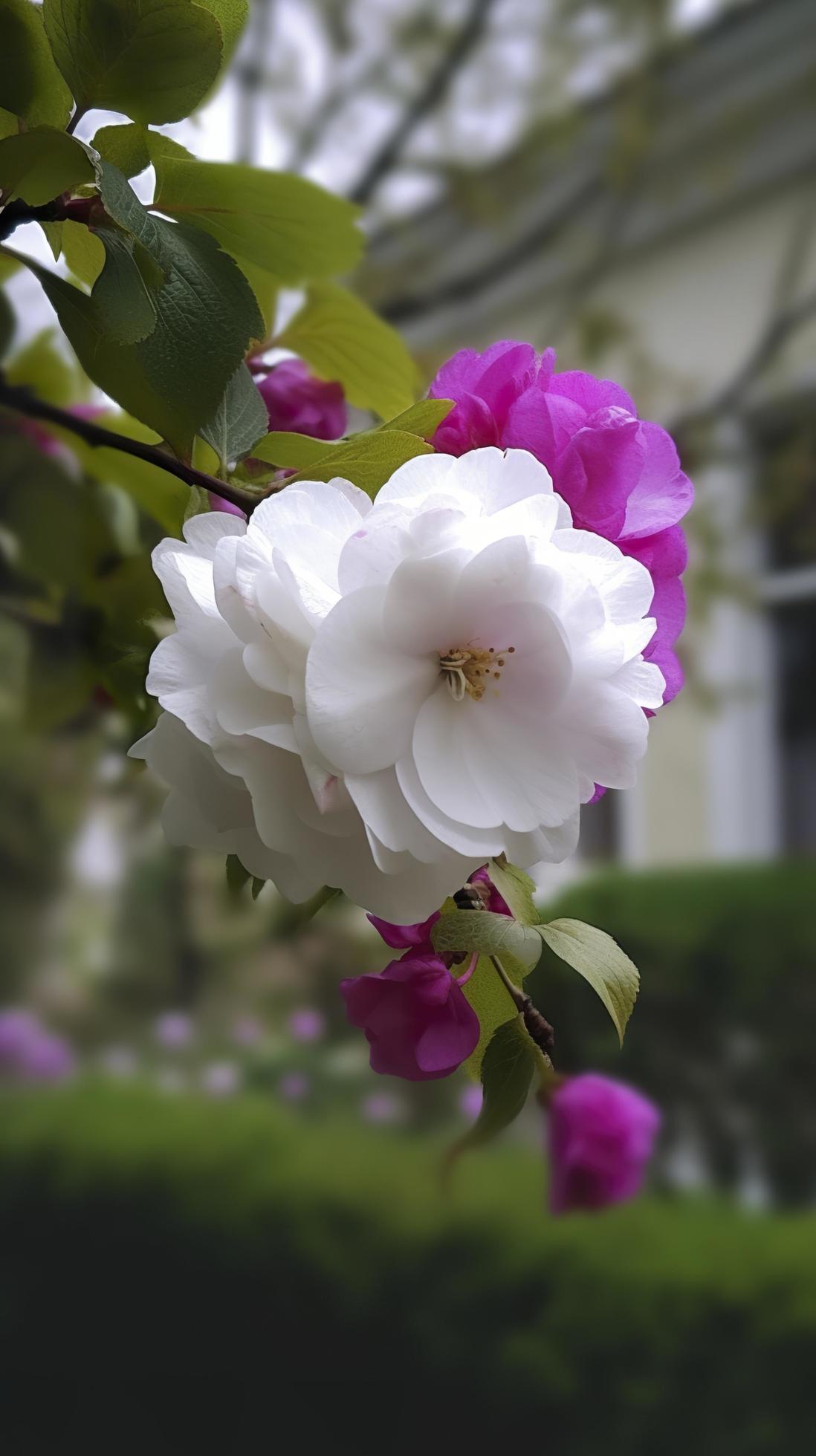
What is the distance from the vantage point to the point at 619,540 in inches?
6.2

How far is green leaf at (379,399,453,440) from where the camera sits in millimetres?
155

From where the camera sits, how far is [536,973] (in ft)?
5.24

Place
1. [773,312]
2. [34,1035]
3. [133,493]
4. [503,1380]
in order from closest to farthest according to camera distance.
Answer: [133,493]
[503,1380]
[34,1035]
[773,312]

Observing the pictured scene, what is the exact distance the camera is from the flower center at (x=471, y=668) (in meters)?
0.14

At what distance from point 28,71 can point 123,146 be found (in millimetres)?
15

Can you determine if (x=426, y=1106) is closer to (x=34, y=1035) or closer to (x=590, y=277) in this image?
(x=34, y=1035)

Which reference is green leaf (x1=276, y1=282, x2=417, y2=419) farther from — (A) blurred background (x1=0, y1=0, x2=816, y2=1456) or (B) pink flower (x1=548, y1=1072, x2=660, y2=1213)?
(A) blurred background (x1=0, y1=0, x2=816, y2=1456)

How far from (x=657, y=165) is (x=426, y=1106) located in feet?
5.28

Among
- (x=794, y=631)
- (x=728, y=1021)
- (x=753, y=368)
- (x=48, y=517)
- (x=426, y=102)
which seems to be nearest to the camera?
(x=48, y=517)

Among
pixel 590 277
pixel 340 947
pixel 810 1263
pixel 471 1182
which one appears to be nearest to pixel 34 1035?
pixel 340 947

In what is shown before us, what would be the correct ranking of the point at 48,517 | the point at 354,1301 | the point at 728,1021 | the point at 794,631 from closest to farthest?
the point at 48,517
the point at 354,1301
the point at 728,1021
the point at 794,631

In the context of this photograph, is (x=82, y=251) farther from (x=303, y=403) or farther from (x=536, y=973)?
(x=536, y=973)

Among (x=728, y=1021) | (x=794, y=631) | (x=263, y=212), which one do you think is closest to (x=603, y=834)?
(x=794, y=631)

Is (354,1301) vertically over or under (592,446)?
under
